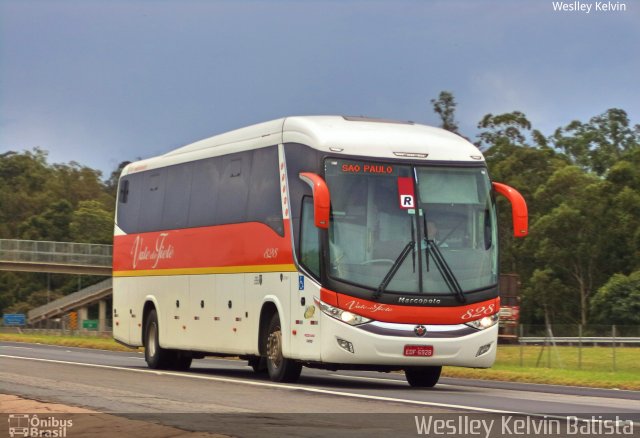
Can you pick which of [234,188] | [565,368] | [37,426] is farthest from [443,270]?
[565,368]

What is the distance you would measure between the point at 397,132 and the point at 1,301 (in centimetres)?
11768

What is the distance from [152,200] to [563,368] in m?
13.9

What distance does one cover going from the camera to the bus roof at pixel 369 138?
2141 centimetres

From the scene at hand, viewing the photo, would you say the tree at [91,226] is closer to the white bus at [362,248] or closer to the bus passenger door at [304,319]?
the white bus at [362,248]

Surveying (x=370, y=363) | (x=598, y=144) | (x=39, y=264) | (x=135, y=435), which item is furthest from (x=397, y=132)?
(x=598, y=144)

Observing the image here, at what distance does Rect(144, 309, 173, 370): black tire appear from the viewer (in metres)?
28.2

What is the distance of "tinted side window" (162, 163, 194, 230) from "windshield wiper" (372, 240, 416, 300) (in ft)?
24.4

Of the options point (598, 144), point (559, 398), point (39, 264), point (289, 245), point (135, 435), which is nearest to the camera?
point (135, 435)

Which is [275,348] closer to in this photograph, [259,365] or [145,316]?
[259,365]

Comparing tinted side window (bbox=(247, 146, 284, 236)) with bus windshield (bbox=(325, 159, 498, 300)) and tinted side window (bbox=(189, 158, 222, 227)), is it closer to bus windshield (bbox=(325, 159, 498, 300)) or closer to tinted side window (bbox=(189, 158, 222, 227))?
bus windshield (bbox=(325, 159, 498, 300))

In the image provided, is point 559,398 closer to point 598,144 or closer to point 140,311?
point 140,311

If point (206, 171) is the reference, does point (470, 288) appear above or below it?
below

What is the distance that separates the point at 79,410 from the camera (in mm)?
14820

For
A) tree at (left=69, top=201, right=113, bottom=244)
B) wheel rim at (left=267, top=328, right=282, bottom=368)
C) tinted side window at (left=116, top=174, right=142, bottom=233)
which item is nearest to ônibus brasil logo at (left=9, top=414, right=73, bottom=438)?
wheel rim at (left=267, top=328, right=282, bottom=368)
